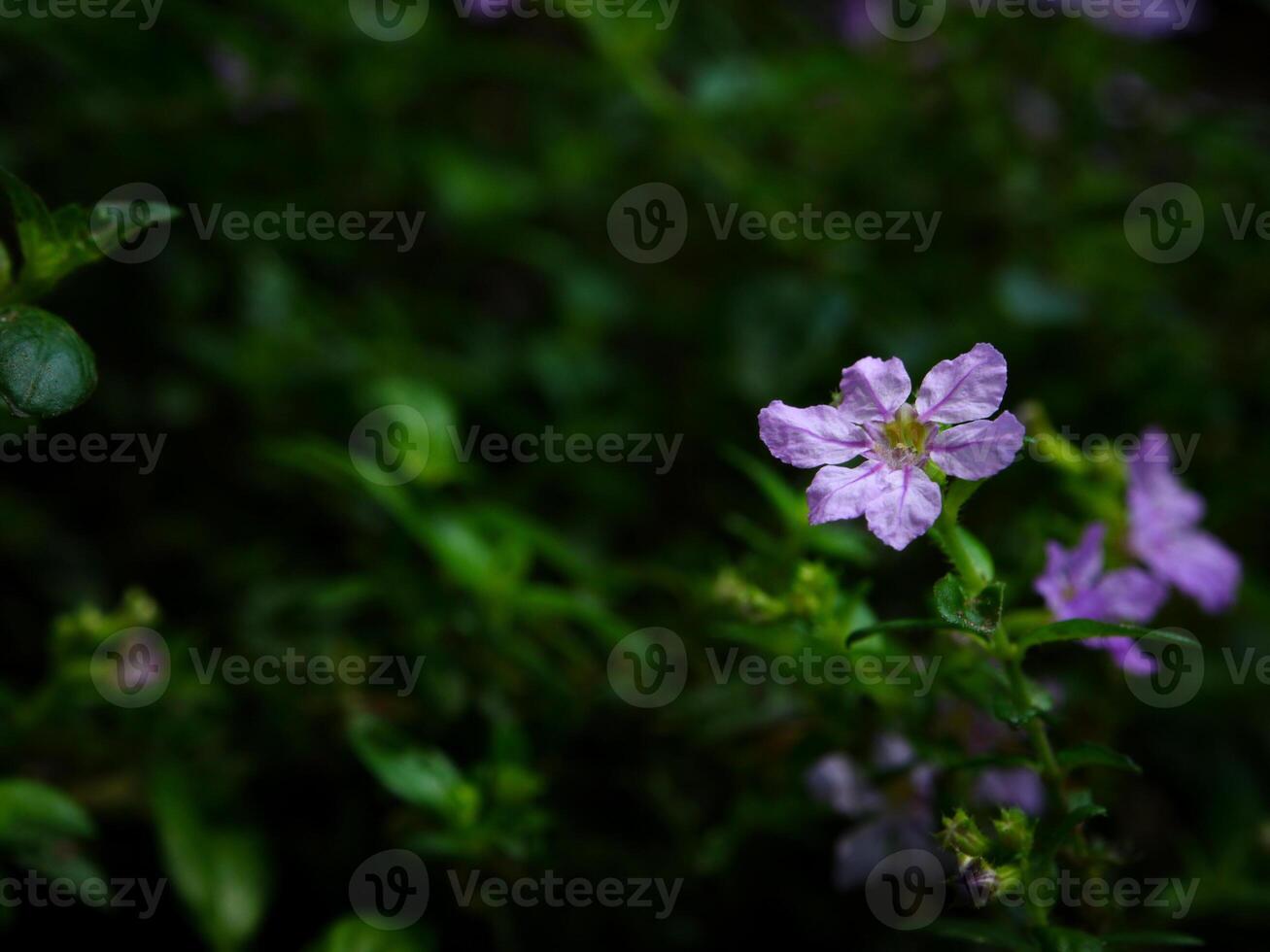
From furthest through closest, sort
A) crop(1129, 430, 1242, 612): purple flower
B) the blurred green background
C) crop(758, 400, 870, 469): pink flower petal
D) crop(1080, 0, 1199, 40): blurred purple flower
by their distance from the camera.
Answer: crop(1080, 0, 1199, 40): blurred purple flower
the blurred green background
crop(1129, 430, 1242, 612): purple flower
crop(758, 400, 870, 469): pink flower petal

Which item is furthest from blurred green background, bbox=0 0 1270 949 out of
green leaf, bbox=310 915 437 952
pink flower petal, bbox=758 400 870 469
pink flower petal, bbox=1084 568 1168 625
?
pink flower petal, bbox=758 400 870 469

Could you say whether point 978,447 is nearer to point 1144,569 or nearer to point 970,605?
point 970,605

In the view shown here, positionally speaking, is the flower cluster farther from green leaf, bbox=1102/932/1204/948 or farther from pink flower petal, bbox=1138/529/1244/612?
green leaf, bbox=1102/932/1204/948

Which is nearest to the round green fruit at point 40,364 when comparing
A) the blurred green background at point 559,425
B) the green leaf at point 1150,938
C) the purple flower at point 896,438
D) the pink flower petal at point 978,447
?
the blurred green background at point 559,425

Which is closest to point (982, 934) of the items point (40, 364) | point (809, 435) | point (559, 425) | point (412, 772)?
point (809, 435)

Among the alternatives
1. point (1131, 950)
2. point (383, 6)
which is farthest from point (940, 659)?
point (383, 6)

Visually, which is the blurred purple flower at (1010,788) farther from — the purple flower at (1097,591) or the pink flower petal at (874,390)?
the pink flower petal at (874,390)
